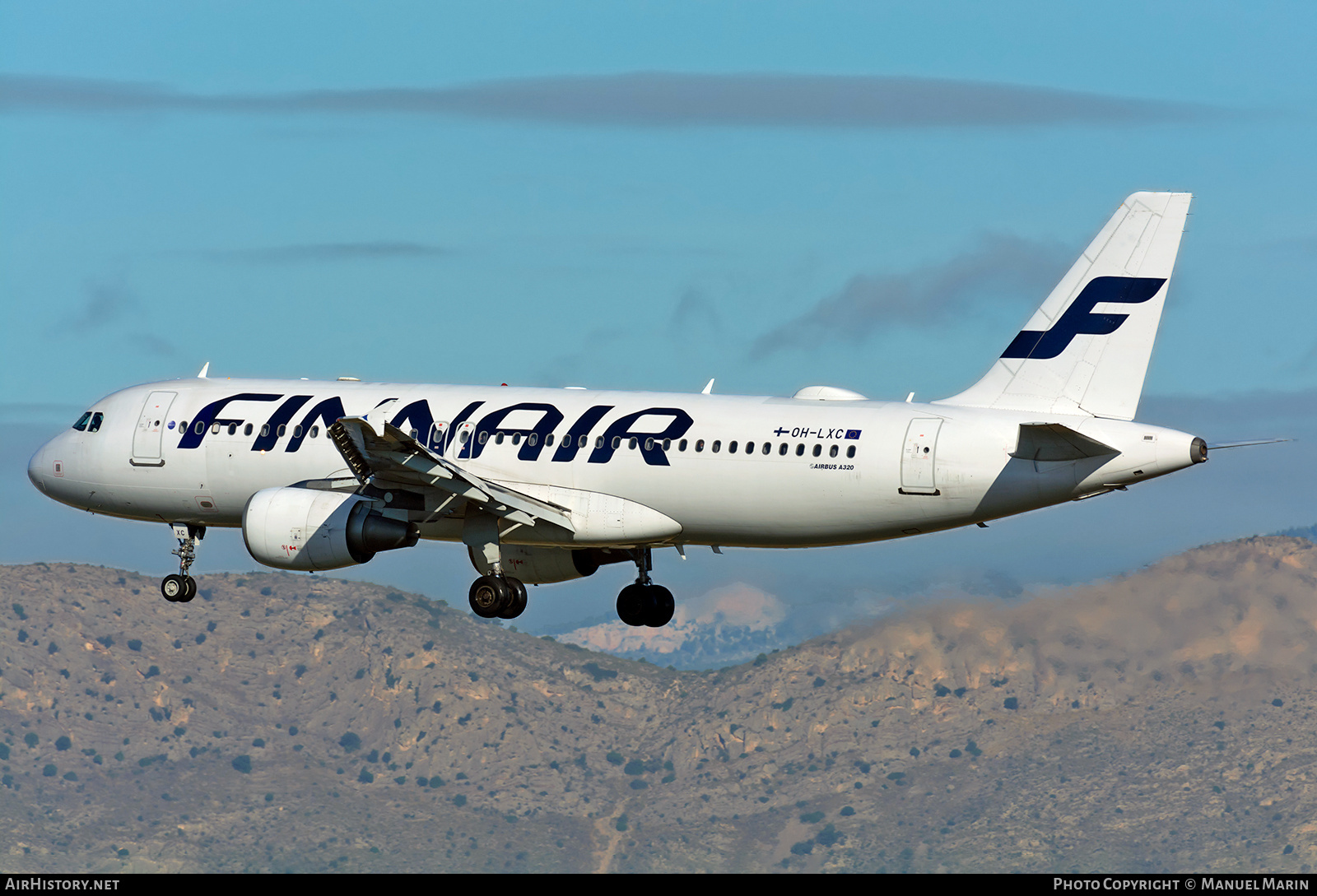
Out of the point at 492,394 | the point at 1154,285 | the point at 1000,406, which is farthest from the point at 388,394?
the point at 1154,285

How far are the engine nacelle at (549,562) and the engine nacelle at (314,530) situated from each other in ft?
16.7

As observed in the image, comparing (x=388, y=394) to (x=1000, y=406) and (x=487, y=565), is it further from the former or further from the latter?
(x=1000, y=406)

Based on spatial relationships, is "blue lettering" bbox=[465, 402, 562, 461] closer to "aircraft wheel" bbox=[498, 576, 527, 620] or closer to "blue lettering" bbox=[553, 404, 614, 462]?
"blue lettering" bbox=[553, 404, 614, 462]

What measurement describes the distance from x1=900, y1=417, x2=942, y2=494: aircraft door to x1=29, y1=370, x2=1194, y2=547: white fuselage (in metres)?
0.04

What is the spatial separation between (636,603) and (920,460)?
11118 mm

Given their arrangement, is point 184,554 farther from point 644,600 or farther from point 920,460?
point 920,460

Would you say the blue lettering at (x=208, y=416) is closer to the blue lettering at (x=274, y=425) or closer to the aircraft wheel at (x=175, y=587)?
the blue lettering at (x=274, y=425)

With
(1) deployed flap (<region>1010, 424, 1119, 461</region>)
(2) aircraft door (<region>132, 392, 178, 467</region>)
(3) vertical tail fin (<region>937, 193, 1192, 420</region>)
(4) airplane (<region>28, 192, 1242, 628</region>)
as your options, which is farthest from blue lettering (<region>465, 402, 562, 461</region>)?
(1) deployed flap (<region>1010, 424, 1119, 461</region>)

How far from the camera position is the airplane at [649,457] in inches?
1837

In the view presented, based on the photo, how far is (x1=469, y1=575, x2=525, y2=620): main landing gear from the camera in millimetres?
50906

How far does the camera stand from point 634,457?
49.4 meters

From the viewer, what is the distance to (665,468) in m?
49.1

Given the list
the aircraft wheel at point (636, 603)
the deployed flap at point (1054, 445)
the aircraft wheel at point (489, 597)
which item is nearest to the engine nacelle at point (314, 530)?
the aircraft wheel at point (489, 597)

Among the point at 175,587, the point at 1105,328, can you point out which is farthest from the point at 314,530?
the point at 1105,328
